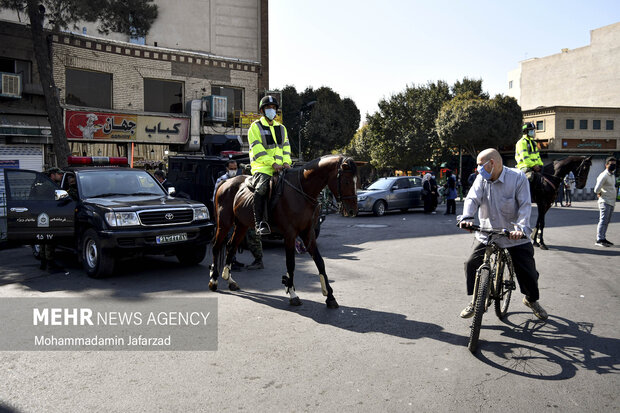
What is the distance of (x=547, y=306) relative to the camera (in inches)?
254

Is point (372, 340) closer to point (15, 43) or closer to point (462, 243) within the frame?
point (462, 243)

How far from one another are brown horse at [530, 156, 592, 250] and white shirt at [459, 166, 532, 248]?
22.5 ft

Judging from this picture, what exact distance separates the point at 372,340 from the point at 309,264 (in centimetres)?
489

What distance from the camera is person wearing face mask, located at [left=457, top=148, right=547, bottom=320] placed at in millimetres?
5133

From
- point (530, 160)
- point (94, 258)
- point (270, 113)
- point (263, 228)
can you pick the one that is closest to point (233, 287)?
point (263, 228)

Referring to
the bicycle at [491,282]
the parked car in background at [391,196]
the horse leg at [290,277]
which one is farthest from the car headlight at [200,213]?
the parked car in background at [391,196]

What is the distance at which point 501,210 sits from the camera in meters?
5.27

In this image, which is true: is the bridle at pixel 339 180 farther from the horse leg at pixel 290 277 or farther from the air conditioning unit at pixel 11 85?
the air conditioning unit at pixel 11 85

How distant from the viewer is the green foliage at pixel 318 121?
5066 centimetres

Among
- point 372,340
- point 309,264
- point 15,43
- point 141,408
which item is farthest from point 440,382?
point 15,43

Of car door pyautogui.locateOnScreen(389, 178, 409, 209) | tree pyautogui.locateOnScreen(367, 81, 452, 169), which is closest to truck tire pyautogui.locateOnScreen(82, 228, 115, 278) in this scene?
car door pyautogui.locateOnScreen(389, 178, 409, 209)

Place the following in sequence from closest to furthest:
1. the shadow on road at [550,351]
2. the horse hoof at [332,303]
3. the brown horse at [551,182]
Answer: the shadow on road at [550,351]
the horse hoof at [332,303]
the brown horse at [551,182]

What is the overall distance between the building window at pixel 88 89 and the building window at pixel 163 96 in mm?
2107

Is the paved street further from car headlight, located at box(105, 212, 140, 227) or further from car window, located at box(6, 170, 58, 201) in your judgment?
car window, located at box(6, 170, 58, 201)
